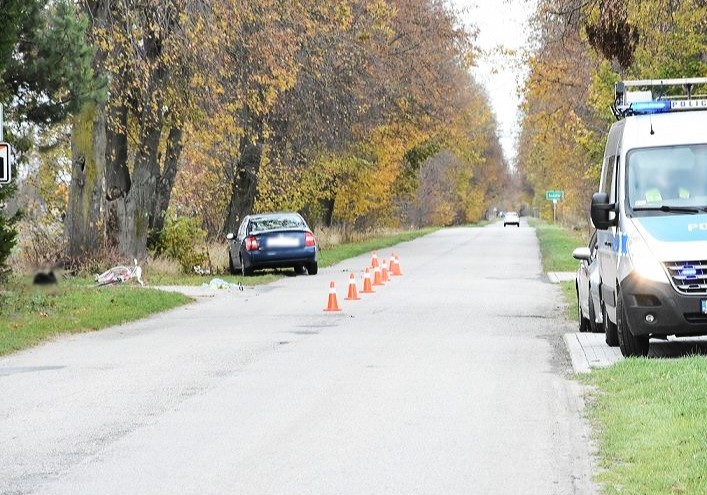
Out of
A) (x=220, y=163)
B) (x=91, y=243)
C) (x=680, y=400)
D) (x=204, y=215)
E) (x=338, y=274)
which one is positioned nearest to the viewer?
(x=680, y=400)

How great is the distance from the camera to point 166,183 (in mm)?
35938

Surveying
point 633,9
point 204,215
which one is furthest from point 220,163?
point 633,9

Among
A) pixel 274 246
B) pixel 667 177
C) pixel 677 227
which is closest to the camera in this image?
pixel 677 227

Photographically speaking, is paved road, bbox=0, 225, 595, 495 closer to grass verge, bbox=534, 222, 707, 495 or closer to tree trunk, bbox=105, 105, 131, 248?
grass verge, bbox=534, 222, 707, 495

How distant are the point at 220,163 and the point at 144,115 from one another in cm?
1006

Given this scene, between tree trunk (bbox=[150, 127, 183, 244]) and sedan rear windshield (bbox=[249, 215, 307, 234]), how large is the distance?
258cm

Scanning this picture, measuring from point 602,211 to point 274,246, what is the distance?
19490 mm

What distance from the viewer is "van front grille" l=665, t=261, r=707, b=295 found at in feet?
45.6

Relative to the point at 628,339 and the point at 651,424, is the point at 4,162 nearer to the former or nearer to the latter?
the point at 628,339

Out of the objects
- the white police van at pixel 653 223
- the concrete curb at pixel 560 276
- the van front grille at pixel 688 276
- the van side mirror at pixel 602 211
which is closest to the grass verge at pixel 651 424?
the white police van at pixel 653 223

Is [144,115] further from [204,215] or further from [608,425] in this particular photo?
[608,425]

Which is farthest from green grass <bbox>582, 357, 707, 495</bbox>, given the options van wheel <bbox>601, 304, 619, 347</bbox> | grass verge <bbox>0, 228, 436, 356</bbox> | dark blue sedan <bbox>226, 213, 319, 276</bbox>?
dark blue sedan <bbox>226, 213, 319, 276</bbox>

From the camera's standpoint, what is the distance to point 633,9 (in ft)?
57.2

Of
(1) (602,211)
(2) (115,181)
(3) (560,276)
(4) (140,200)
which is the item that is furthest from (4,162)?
(3) (560,276)
